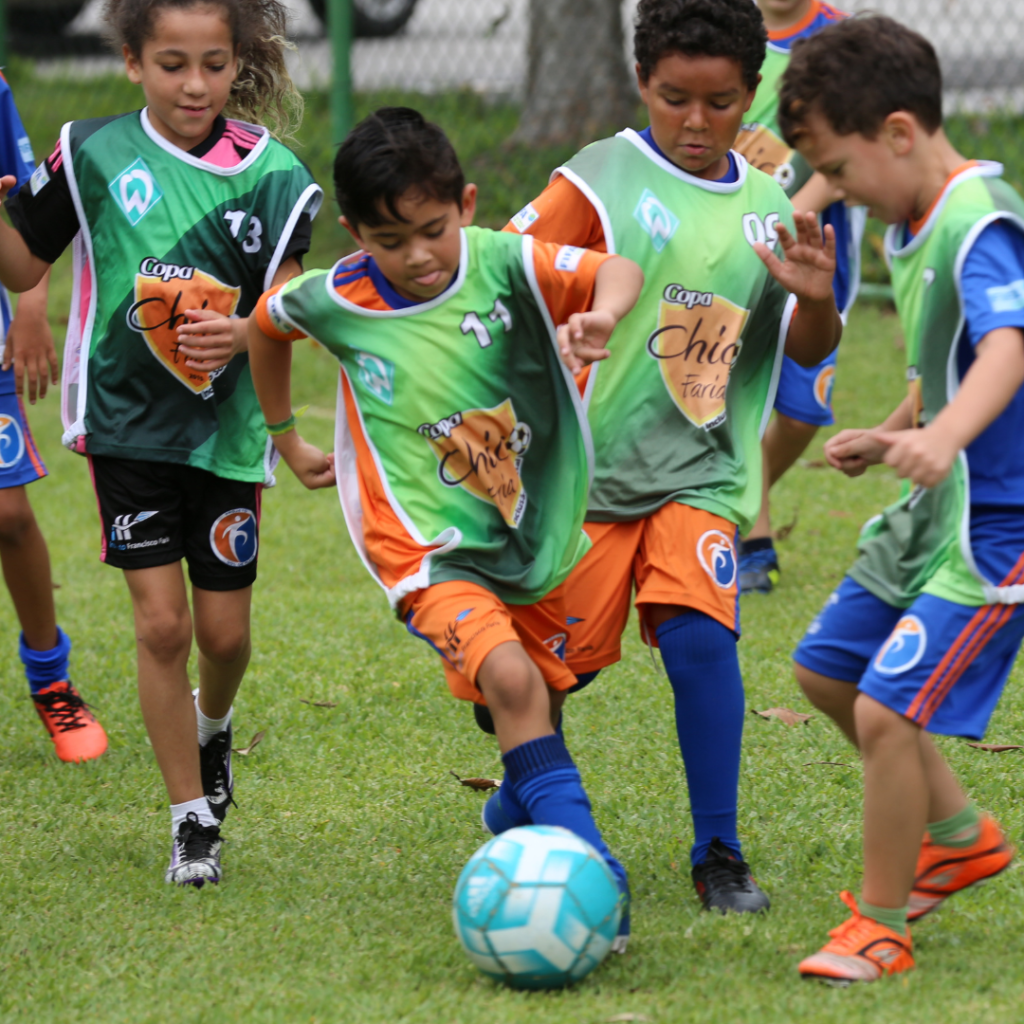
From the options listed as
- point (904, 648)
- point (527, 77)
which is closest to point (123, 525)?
point (904, 648)

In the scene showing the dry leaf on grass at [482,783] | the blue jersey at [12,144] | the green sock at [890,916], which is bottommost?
the dry leaf on grass at [482,783]

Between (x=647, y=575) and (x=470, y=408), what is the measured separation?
0.56m

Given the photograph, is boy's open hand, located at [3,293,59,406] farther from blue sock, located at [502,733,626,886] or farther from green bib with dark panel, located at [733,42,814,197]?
green bib with dark panel, located at [733,42,814,197]

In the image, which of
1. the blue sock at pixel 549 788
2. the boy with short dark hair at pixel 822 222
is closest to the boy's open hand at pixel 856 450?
the blue sock at pixel 549 788

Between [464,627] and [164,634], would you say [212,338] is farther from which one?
[464,627]

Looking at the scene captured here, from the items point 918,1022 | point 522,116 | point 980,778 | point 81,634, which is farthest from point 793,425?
point 522,116

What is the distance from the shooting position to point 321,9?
41.2 ft

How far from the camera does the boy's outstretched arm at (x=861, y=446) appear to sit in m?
2.74

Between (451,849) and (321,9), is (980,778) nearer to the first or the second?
(451,849)

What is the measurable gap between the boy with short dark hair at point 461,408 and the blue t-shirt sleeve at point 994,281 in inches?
25.9

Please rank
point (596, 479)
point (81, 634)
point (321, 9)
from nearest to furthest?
point (596, 479) < point (81, 634) < point (321, 9)

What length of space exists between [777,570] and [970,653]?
9.74 ft

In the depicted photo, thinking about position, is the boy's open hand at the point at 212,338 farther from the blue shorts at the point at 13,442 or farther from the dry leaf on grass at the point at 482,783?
the dry leaf on grass at the point at 482,783

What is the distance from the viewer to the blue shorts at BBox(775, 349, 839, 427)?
550 cm
